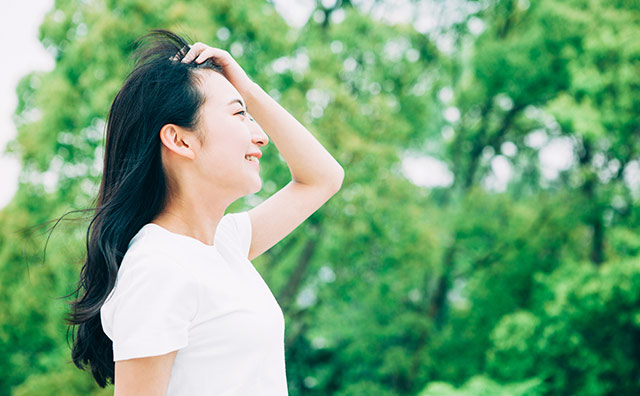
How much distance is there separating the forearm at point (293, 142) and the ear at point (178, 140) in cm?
25

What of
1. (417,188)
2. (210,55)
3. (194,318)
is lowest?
(417,188)

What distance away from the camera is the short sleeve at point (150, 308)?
780 mm

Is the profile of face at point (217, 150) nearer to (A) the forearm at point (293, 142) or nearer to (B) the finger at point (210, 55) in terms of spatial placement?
(B) the finger at point (210, 55)

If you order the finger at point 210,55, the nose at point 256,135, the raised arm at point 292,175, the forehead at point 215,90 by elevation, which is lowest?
the raised arm at point 292,175

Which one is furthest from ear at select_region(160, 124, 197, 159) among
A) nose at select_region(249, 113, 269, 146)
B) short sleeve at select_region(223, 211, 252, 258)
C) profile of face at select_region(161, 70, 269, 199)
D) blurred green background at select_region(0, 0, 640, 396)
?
blurred green background at select_region(0, 0, 640, 396)

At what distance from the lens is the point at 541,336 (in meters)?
6.58

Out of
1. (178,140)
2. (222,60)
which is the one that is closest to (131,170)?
(178,140)

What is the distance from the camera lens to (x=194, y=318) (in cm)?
85

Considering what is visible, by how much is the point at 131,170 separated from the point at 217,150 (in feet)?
0.46

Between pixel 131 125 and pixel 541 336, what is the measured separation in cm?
647

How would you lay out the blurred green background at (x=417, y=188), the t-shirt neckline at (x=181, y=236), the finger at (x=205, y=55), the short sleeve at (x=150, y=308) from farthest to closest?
the blurred green background at (x=417, y=188) → the finger at (x=205, y=55) → the t-shirt neckline at (x=181, y=236) → the short sleeve at (x=150, y=308)

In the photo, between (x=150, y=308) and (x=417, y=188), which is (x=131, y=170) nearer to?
(x=150, y=308)

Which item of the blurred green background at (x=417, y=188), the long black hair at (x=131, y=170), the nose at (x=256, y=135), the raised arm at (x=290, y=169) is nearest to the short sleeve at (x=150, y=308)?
the long black hair at (x=131, y=170)

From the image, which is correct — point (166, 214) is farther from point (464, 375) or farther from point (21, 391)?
point (464, 375)
